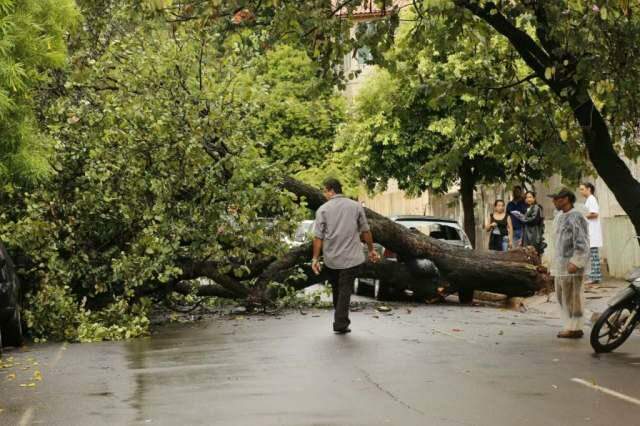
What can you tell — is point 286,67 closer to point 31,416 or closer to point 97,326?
point 97,326

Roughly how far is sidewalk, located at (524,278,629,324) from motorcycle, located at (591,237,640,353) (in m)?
4.56

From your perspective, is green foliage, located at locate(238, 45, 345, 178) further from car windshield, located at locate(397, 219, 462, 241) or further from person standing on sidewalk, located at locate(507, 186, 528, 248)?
person standing on sidewalk, located at locate(507, 186, 528, 248)

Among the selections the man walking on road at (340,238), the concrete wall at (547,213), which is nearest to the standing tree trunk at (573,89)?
the concrete wall at (547,213)

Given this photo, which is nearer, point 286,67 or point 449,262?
point 449,262

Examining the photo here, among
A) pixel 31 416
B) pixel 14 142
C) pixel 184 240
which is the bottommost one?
pixel 31 416

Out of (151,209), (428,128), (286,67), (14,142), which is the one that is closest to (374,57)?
(151,209)

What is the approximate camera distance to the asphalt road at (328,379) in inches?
325

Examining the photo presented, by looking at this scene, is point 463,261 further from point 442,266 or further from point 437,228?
point 437,228

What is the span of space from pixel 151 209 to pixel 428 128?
54.2 feet

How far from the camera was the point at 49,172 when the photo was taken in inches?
669

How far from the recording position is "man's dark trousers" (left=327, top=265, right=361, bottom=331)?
48.3 feet

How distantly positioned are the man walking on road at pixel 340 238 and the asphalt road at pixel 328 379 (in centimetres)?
69

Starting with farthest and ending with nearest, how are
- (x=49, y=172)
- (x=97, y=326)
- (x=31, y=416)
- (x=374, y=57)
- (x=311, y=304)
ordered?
(x=311, y=304) → (x=49, y=172) → (x=97, y=326) → (x=374, y=57) → (x=31, y=416)

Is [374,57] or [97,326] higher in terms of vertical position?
[374,57]
